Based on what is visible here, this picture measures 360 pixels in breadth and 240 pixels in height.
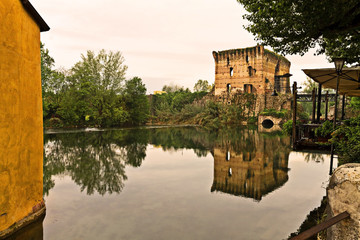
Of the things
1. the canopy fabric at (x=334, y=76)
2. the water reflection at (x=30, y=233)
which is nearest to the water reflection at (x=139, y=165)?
the water reflection at (x=30, y=233)

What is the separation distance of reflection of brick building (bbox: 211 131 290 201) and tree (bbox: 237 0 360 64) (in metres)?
4.37

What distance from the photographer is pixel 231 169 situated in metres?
9.52

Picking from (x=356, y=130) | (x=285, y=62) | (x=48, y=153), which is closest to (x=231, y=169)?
(x=356, y=130)

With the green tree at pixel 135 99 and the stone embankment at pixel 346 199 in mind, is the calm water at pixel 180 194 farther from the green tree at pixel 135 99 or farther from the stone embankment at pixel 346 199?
the green tree at pixel 135 99

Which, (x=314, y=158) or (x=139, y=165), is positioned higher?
(x=314, y=158)

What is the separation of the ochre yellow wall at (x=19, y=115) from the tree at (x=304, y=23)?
5.47m

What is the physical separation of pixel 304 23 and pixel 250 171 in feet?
17.9

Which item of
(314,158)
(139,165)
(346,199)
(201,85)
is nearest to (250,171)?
(314,158)

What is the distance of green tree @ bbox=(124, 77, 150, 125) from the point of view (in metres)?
31.9

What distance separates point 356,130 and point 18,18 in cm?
714

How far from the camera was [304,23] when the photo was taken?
6.05 metres

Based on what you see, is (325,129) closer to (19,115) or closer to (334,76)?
(334,76)

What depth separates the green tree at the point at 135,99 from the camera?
31913 millimetres

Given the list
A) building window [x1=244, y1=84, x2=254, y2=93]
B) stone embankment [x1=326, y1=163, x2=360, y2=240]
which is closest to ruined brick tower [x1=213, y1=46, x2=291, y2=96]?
building window [x1=244, y1=84, x2=254, y2=93]
